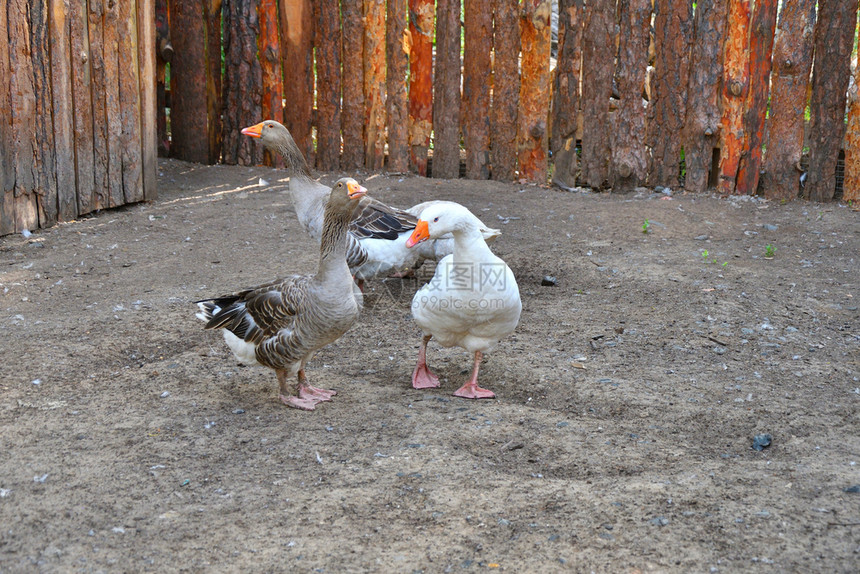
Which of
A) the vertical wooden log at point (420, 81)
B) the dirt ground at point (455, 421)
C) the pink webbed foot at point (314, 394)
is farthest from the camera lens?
the vertical wooden log at point (420, 81)

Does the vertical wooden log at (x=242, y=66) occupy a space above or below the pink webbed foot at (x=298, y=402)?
above

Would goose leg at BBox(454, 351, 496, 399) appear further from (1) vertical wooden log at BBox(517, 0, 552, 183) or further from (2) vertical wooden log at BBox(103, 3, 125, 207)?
(2) vertical wooden log at BBox(103, 3, 125, 207)

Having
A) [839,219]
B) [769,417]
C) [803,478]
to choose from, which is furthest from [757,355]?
[839,219]

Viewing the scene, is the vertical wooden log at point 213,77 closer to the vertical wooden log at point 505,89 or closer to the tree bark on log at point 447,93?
the tree bark on log at point 447,93

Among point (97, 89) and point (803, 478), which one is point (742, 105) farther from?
point (97, 89)

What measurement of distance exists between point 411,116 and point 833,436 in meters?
6.40

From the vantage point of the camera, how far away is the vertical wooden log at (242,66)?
945 cm

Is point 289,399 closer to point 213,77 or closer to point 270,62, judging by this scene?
point 270,62

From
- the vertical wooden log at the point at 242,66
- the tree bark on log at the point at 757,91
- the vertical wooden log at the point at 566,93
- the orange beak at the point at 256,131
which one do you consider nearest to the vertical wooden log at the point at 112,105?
the orange beak at the point at 256,131

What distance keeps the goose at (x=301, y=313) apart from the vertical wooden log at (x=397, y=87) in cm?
499

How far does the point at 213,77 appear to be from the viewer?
977cm

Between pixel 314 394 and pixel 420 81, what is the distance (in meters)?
5.47

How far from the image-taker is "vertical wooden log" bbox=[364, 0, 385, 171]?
905 centimetres

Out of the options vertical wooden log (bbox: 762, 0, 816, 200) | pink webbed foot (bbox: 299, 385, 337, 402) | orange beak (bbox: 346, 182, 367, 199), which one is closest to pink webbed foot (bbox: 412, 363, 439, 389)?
pink webbed foot (bbox: 299, 385, 337, 402)
